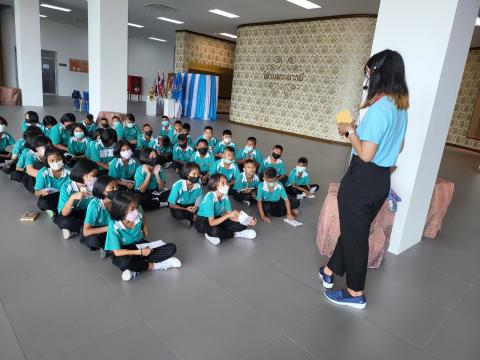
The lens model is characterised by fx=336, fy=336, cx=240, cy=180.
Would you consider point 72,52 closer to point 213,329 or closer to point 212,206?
point 212,206

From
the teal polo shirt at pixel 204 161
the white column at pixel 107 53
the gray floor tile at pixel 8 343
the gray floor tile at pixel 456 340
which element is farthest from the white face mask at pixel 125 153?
the white column at pixel 107 53

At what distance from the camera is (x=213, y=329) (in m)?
1.94

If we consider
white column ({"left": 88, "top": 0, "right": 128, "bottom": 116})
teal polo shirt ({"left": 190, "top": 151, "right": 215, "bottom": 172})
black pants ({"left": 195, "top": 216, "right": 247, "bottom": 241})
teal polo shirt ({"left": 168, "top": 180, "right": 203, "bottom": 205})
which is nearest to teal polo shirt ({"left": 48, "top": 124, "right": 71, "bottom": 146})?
teal polo shirt ({"left": 190, "top": 151, "right": 215, "bottom": 172})

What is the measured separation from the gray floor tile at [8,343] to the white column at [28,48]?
38.6 feet

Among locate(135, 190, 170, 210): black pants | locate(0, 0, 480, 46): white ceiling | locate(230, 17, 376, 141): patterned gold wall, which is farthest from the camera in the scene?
locate(230, 17, 376, 141): patterned gold wall

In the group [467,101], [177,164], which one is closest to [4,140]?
[177,164]

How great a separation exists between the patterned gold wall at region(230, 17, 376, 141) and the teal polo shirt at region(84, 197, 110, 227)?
27.9 ft

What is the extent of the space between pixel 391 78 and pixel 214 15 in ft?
33.7

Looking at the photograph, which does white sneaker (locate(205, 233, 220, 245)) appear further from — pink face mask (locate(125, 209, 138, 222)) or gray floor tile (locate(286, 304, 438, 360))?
gray floor tile (locate(286, 304, 438, 360))

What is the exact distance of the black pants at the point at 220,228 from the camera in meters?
3.02

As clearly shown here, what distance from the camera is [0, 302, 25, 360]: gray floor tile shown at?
164 centimetres

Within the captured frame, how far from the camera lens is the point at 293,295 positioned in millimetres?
2365

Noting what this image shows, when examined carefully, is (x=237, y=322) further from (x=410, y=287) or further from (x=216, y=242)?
(x=410, y=287)

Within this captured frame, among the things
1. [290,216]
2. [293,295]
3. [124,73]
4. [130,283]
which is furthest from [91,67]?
[293,295]
